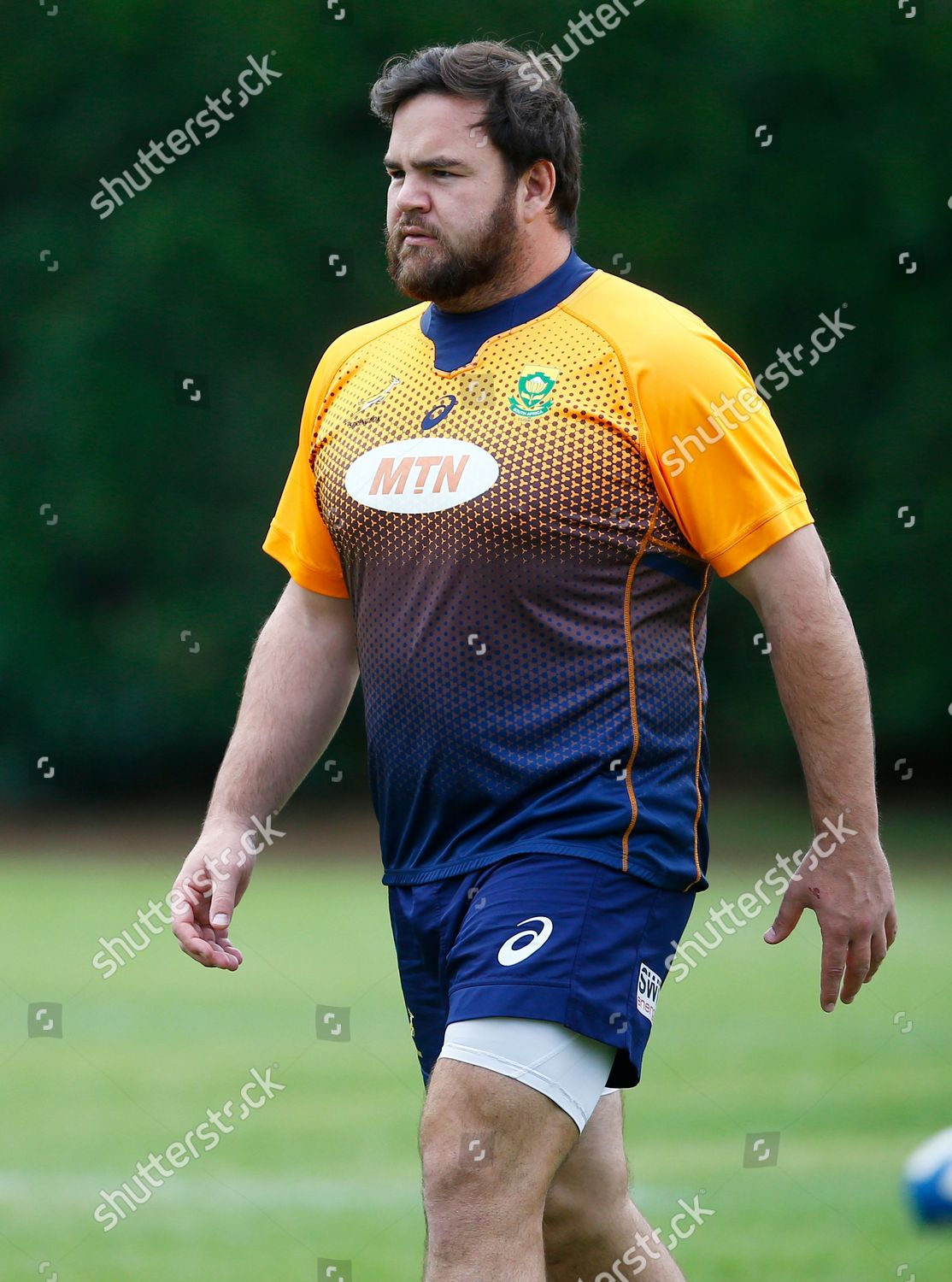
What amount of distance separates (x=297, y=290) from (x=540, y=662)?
9509 millimetres

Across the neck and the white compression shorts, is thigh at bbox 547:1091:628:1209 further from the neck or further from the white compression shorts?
the neck

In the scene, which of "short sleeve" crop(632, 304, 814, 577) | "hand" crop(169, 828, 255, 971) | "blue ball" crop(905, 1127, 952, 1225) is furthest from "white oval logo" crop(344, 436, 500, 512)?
"blue ball" crop(905, 1127, 952, 1225)

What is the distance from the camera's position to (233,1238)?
179 inches

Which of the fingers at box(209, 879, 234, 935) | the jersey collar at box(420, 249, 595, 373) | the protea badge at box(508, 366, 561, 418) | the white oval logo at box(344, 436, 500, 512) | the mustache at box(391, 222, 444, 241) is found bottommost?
the fingers at box(209, 879, 234, 935)

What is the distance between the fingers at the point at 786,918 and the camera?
2.92 meters

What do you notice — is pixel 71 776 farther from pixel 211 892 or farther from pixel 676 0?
pixel 211 892

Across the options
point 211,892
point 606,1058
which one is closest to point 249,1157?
point 211,892

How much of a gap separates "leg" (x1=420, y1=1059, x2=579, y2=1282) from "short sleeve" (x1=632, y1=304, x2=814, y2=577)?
2.86 feet

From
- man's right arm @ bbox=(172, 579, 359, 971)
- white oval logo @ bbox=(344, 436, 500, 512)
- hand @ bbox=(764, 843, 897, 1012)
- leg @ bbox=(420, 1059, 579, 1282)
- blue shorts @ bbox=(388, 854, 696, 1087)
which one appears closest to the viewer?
leg @ bbox=(420, 1059, 579, 1282)

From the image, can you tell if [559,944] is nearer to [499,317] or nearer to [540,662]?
[540,662]

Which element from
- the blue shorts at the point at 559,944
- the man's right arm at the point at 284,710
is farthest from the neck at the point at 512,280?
the blue shorts at the point at 559,944

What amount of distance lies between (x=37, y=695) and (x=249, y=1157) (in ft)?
22.6

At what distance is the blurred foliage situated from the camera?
11539 mm

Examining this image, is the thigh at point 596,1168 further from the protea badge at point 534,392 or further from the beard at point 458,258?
the beard at point 458,258
